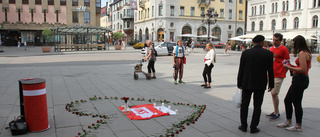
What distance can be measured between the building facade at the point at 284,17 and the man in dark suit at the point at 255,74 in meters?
38.6

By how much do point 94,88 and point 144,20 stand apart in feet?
175

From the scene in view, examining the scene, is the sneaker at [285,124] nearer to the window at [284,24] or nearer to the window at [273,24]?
the window at [284,24]

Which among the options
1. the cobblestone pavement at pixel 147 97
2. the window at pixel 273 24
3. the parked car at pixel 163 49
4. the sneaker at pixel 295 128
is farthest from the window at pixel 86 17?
the sneaker at pixel 295 128

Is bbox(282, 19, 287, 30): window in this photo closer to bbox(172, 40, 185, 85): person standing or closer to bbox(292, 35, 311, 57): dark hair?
bbox(172, 40, 185, 85): person standing

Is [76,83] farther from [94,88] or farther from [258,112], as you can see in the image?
[258,112]

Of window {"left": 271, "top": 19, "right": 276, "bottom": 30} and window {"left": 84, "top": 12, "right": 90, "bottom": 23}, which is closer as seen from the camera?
window {"left": 84, "top": 12, "right": 90, "bottom": 23}

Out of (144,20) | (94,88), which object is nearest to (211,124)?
(94,88)

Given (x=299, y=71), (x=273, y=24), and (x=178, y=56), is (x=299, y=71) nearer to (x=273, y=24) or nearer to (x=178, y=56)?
(x=178, y=56)

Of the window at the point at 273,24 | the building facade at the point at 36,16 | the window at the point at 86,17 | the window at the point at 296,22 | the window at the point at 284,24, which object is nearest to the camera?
the window at the point at 296,22

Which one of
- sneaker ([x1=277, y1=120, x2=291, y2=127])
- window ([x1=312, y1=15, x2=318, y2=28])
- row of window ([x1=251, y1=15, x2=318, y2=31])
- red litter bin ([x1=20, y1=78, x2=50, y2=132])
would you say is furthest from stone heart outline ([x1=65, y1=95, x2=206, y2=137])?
row of window ([x1=251, y1=15, x2=318, y2=31])

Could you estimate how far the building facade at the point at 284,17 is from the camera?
44344 mm

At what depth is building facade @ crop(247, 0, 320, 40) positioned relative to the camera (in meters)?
44.3

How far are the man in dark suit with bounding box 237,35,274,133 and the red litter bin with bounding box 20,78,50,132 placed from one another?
3.47 metres

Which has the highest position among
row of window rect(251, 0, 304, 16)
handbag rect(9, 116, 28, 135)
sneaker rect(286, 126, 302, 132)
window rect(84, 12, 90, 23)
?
row of window rect(251, 0, 304, 16)
